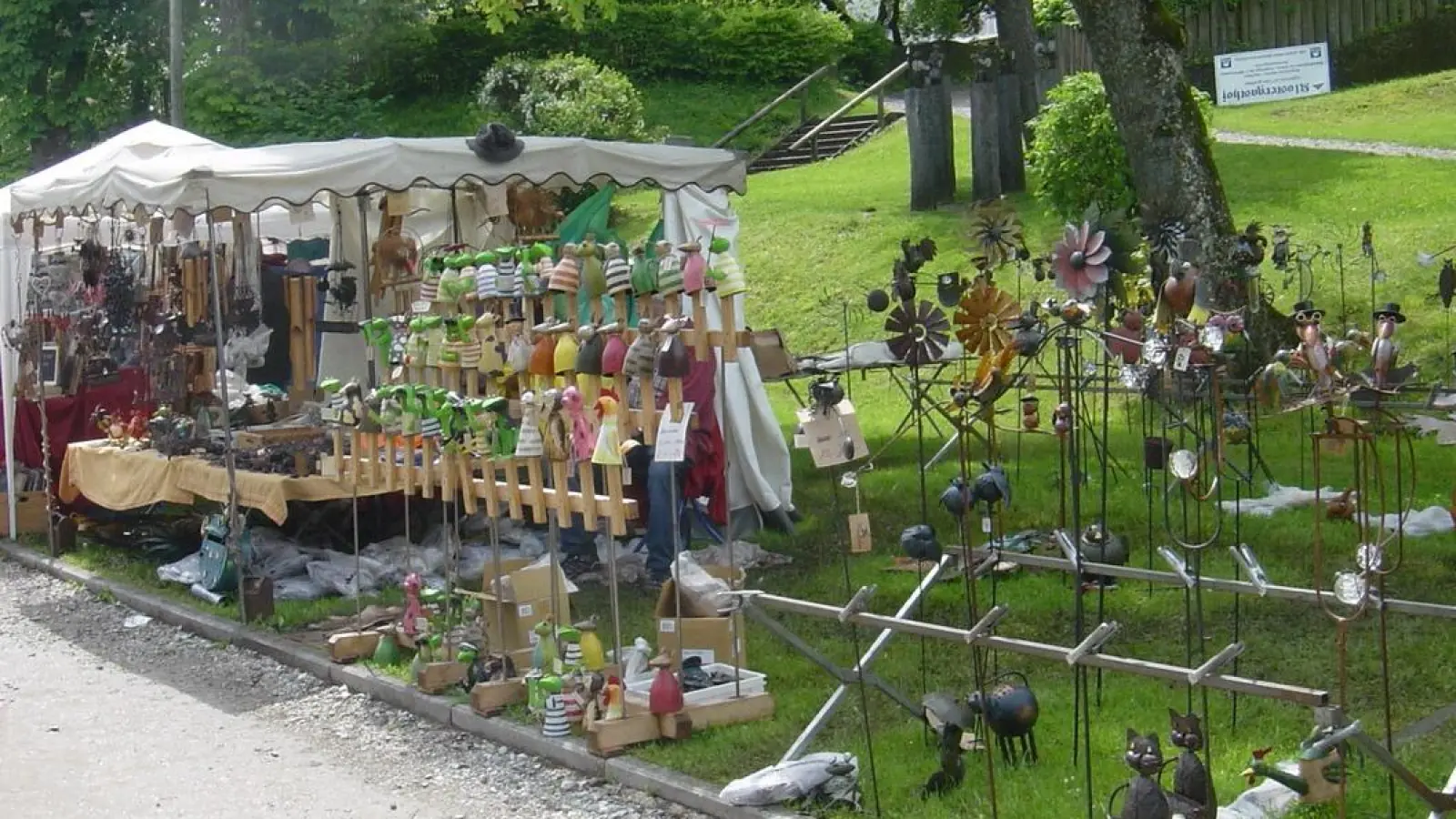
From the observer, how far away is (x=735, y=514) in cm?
1066

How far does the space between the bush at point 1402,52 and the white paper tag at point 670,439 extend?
20.1 metres

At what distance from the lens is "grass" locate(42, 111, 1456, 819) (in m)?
6.25

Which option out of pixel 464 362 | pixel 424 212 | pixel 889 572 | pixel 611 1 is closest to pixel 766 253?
pixel 611 1

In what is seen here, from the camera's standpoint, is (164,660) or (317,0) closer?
(164,660)

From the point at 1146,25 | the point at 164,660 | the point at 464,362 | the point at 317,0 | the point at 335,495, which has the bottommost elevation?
the point at 164,660

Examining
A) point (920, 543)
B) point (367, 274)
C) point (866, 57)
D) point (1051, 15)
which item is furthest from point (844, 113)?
point (920, 543)

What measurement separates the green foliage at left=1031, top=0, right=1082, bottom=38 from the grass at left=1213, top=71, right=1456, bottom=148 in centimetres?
251

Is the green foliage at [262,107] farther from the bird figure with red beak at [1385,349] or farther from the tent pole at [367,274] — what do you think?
the bird figure with red beak at [1385,349]

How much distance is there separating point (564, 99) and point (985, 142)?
26.8ft

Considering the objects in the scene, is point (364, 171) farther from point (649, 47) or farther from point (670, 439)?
point (649, 47)

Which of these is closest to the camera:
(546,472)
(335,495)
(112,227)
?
(546,472)

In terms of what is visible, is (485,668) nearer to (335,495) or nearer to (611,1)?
(335,495)

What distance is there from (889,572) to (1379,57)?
17.7 m

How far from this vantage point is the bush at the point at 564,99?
A: 2434cm
